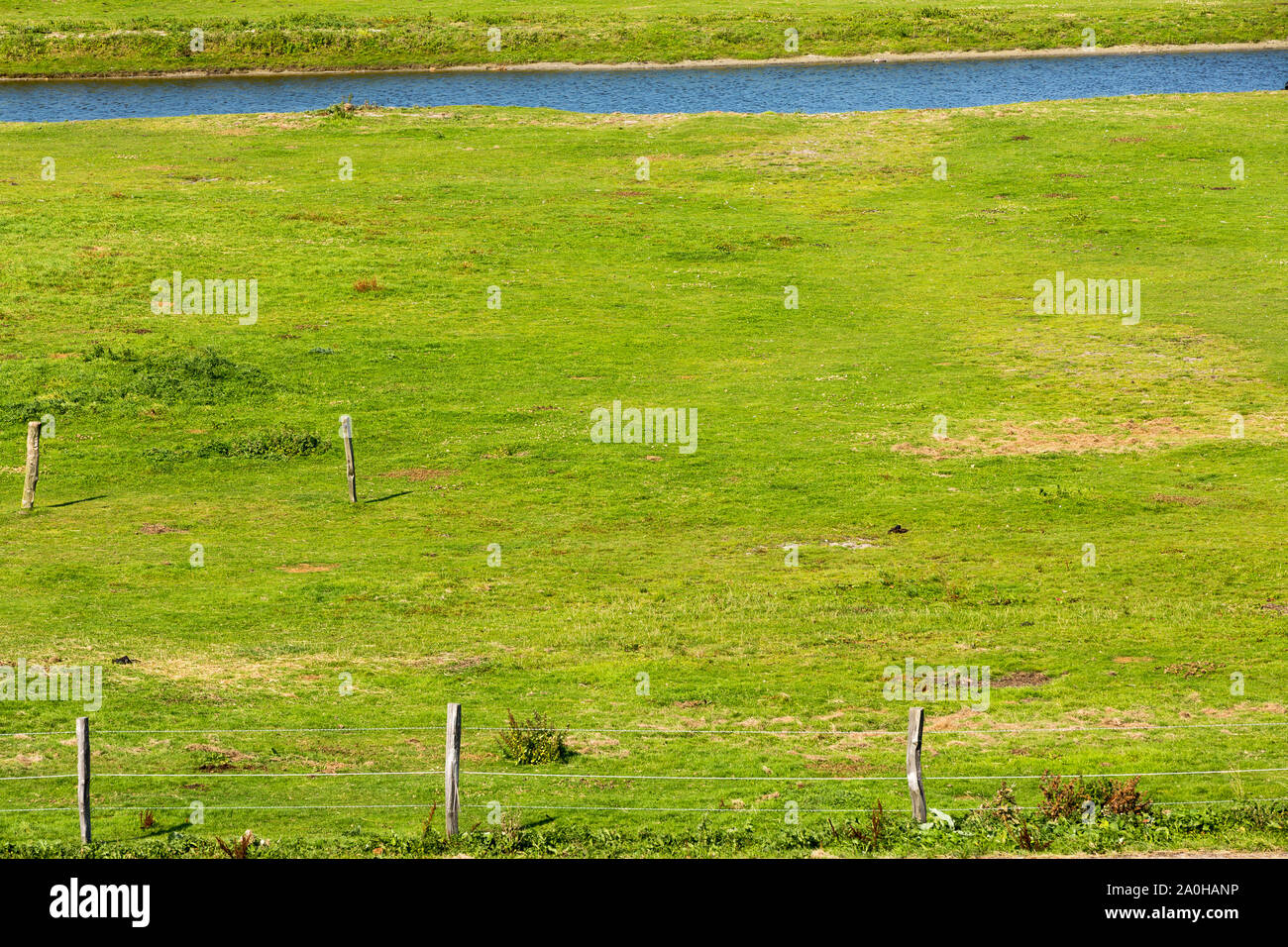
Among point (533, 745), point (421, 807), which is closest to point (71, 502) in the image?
point (533, 745)

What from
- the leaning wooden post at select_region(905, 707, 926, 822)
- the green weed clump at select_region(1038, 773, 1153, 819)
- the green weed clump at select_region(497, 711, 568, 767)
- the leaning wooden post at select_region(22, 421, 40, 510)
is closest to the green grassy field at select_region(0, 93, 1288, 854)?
the green weed clump at select_region(497, 711, 568, 767)

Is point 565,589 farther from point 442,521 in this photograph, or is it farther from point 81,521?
point 81,521

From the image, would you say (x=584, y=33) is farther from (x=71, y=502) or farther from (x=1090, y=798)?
(x=1090, y=798)

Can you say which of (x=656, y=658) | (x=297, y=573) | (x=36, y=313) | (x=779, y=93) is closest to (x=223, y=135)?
(x=36, y=313)

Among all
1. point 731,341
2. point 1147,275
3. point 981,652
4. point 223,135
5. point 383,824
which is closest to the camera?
point 383,824

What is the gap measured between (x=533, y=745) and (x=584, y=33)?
320 feet

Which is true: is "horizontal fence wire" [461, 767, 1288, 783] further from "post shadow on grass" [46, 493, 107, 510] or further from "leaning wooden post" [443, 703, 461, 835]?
"post shadow on grass" [46, 493, 107, 510]

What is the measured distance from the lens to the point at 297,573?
33.6 meters

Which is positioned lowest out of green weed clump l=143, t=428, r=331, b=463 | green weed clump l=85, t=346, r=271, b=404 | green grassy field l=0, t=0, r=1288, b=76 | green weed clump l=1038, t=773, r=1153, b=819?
green weed clump l=1038, t=773, r=1153, b=819

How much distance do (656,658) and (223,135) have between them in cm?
6462

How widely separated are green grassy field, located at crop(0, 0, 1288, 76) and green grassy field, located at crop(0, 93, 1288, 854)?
33402mm

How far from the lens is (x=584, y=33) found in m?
112

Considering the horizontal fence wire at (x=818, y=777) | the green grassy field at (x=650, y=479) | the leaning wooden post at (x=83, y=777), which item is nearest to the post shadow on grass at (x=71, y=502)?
the green grassy field at (x=650, y=479)

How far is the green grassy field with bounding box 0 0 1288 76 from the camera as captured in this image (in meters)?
110
